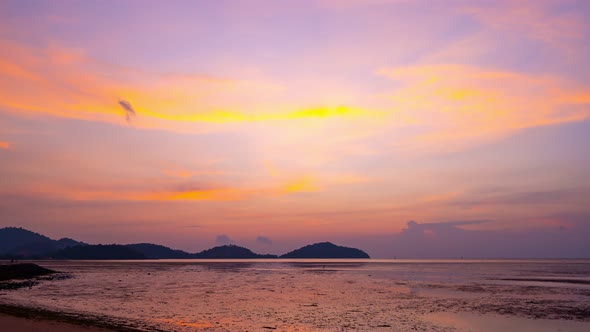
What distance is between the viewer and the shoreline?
96.0 ft

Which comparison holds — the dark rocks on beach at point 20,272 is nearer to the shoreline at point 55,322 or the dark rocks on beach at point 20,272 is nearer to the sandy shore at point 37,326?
the shoreline at point 55,322

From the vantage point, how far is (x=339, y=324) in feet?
115

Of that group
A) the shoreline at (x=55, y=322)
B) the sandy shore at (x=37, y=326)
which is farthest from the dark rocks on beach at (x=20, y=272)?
the sandy shore at (x=37, y=326)

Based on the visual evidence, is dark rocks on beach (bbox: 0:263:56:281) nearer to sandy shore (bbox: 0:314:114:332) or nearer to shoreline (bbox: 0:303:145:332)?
shoreline (bbox: 0:303:145:332)

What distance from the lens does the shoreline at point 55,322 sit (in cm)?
2925

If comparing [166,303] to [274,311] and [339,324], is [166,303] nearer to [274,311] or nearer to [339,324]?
[274,311]

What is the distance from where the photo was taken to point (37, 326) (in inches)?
1159

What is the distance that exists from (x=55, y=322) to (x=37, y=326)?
8.51ft

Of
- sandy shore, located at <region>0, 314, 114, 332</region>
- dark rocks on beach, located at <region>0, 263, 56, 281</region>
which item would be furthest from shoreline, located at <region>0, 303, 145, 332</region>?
dark rocks on beach, located at <region>0, 263, 56, 281</region>

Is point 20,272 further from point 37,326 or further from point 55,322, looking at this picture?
point 37,326

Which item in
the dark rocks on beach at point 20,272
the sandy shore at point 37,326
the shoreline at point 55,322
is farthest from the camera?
the dark rocks on beach at point 20,272

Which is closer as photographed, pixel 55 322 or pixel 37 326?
pixel 37 326

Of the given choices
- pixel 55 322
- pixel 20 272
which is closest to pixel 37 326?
pixel 55 322

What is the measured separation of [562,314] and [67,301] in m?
49.9
